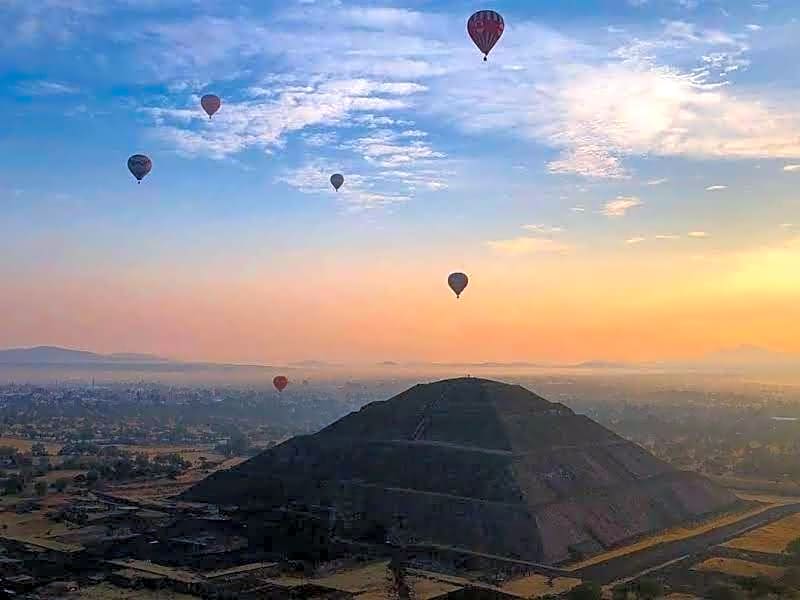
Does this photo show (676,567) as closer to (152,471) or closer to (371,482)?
(371,482)

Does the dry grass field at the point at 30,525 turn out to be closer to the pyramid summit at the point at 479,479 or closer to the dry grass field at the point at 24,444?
the pyramid summit at the point at 479,479

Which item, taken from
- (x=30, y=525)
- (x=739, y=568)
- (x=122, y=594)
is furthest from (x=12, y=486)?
(x=739, y=568)

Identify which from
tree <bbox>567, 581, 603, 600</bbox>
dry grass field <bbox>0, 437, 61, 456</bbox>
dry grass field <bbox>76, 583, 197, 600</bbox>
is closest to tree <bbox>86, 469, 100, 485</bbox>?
dry grass field <bbox>0, 437, 61, 456</bbox>

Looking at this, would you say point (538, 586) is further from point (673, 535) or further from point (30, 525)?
point (30, 525)

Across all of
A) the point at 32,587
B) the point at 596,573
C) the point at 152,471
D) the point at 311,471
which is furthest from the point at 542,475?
the point at 152,471

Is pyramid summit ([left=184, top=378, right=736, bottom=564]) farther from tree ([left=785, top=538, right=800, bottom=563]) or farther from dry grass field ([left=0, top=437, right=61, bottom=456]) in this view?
dry grass field ([left=0, top=437, right=61, bottom=456])

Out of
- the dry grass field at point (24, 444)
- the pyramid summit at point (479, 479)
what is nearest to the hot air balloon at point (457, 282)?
the pyramid summit at point (479, 479)
